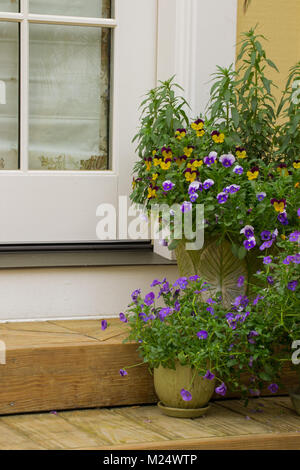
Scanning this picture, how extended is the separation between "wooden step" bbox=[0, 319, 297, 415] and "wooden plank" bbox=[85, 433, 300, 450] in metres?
0.30

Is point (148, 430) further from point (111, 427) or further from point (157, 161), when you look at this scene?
point (157, 161)

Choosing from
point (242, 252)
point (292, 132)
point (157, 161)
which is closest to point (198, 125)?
point (157, 161)

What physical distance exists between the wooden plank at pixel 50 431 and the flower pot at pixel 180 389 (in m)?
0.26

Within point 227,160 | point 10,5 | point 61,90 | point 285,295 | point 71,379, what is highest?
point 10,5

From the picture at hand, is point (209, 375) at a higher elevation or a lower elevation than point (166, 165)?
lower

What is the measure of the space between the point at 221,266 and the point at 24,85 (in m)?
0.87

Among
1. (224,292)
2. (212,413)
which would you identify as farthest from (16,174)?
(212,413)

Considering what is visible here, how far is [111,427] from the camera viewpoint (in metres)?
1.92

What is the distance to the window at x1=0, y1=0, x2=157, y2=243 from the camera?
240 centimetres

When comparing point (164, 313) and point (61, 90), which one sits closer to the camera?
point (164, 313)

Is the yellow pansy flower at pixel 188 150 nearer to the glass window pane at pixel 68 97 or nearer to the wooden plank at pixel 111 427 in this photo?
the glass window pane at pixel 68 97

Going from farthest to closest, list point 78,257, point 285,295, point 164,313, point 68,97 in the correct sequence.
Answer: point 68,97 < point 78,257 < point 164,313 < point 285,295

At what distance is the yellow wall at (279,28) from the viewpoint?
2574 mm
